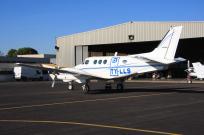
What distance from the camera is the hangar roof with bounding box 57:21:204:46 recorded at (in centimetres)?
5366

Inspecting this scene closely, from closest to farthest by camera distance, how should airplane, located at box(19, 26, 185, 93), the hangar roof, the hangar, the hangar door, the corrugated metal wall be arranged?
1. airplane, located at box(19, 26, 185, 93)
2. the hangar roof
3. the corrugated metal wall
4. the hangar
5. the hangar door

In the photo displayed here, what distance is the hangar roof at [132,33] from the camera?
53.7 m

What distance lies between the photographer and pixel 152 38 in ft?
188

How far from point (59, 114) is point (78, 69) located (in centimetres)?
1475

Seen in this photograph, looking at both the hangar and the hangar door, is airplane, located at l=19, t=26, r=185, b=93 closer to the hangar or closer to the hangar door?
the hangar

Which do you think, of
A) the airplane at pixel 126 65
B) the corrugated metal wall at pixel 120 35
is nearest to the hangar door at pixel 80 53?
the corrugated metal wall at pixel 120 35

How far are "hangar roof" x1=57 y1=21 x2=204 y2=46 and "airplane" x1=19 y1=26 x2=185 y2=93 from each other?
2564 centimetres

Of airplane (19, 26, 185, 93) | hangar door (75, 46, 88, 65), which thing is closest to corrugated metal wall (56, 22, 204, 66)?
hangar door (75, 46, 88, 65)

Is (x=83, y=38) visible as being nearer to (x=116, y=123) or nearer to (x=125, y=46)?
(x=125, y=46)

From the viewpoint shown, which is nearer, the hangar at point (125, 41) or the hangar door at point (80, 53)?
the hangar at point (125, 41)

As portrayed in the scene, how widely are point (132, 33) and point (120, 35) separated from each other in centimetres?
216

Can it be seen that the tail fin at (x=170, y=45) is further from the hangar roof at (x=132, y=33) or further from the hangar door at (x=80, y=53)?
the hangar door at (x=80, y=53)

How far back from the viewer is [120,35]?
199 ft

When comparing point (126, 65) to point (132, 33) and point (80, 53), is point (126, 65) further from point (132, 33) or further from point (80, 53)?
point (80, 53)
